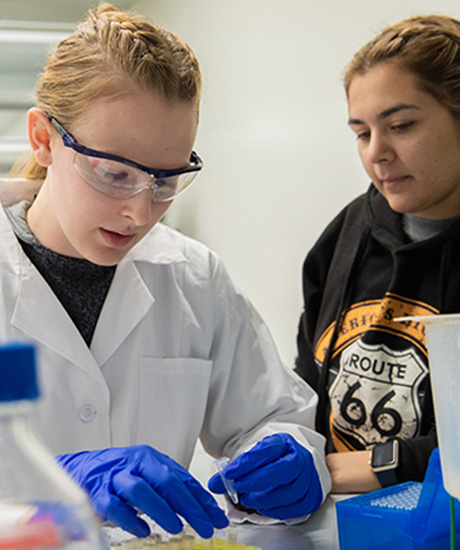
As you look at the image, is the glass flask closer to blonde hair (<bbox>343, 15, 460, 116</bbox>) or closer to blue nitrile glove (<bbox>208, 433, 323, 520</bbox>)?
blue nitrile glove (<bbox>208, 433, 323, 520</bbox>)

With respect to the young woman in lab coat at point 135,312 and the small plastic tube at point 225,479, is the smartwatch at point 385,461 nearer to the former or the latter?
the young woman in lab coat at point 135,312

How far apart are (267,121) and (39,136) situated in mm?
2257

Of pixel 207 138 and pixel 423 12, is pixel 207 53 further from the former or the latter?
pixel 423 12

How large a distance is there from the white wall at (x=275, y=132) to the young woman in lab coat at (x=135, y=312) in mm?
1268

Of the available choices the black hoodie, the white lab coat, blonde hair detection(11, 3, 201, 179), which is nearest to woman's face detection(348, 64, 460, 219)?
the black hoodie

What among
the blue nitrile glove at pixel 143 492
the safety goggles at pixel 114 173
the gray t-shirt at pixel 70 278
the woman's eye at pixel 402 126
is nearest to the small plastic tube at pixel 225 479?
the blue nitrile glove at pixel 143 492

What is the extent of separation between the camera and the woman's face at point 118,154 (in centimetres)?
127

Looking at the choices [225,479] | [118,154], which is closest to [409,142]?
[118,154]

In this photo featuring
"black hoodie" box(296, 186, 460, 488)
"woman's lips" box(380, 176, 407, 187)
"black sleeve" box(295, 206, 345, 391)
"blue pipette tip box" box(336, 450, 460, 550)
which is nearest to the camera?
"blue pipette tip box" box(336, 450, 460, 550)

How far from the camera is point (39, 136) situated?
1394 millimetres

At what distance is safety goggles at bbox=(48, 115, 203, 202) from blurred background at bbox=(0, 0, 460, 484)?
1203mm

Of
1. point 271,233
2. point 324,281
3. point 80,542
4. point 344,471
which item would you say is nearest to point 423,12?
point 324,281

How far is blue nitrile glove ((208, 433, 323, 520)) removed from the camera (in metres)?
1.27

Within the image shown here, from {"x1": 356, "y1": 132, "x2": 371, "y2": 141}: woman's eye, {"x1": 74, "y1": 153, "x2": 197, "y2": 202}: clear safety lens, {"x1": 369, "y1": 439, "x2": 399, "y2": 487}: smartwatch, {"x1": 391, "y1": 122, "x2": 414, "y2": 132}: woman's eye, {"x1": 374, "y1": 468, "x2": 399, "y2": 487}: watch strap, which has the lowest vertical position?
{"x1": 374, "y1": 468, "x2": 399, "y2": 487}: watch strap
